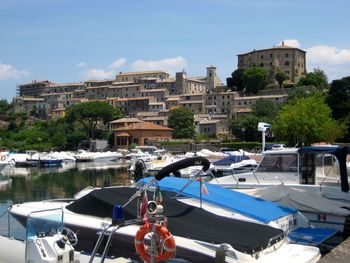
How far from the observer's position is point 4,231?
11031mm

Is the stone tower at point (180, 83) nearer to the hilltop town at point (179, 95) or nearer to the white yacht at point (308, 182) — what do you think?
the hilltop town at point (179, 95)

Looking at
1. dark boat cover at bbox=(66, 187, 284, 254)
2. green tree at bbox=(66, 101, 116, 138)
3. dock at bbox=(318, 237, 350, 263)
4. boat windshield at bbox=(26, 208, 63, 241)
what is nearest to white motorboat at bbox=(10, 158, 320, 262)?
dark boat cover at bbox=(66, 187, 284, 254)

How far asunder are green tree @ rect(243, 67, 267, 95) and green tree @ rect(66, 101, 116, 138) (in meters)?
38.3

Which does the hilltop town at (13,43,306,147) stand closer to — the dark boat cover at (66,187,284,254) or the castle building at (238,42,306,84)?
the castle building at (238,42,306,84)

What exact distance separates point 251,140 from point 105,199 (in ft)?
269

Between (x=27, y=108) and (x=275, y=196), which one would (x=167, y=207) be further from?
(x=27, y=108)

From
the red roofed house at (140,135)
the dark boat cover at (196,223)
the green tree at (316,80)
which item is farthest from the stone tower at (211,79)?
the dark boat cover at (196,223)

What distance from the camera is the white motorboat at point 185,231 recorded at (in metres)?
7.00

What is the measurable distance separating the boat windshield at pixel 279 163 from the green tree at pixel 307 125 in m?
41.8

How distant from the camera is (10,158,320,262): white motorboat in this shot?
7.00m

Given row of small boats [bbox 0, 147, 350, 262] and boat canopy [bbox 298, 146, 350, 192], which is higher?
boat canopy [bbox 298, 146, 350, 192]

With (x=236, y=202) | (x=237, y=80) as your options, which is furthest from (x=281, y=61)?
(x=236, y=202)

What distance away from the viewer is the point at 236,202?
10398 millimetres

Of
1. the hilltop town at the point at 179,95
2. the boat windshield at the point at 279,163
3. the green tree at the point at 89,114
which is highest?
the hilltop town at the point at 179,95
